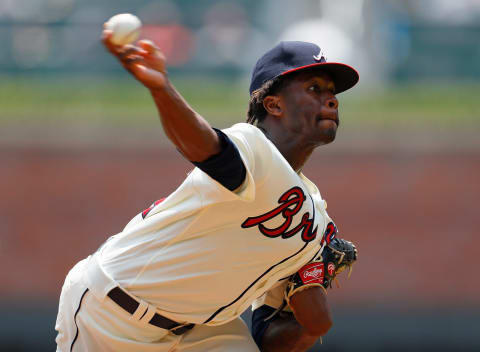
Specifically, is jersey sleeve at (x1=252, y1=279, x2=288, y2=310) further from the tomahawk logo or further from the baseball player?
the tomahawk logo

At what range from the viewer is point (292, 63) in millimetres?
3752

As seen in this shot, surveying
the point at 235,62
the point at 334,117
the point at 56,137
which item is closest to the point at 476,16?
the point at 235,62

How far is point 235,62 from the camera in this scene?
13539 millimetres

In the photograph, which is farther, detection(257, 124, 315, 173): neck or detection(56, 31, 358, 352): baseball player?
detection(257, 124, 315, 173): neck

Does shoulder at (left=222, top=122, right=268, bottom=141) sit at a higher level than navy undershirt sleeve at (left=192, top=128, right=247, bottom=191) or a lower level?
higher

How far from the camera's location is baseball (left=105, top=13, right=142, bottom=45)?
285 cm

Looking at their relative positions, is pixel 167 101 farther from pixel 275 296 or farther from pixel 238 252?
pixel 275 296

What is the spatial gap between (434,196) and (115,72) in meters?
5.03

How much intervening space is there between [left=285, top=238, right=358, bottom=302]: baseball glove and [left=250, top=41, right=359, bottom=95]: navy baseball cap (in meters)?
0.81

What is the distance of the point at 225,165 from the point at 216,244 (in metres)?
0.57

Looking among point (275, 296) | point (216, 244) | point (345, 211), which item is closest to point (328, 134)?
point (216, 244)

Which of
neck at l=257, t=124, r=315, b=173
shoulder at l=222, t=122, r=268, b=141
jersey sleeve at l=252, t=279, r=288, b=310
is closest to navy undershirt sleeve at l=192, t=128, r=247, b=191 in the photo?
shoulder at l=222, t=122, r=268, b=141

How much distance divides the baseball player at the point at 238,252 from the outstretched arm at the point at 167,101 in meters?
0.20

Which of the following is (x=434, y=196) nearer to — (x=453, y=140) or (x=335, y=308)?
(x=453, y=140)
